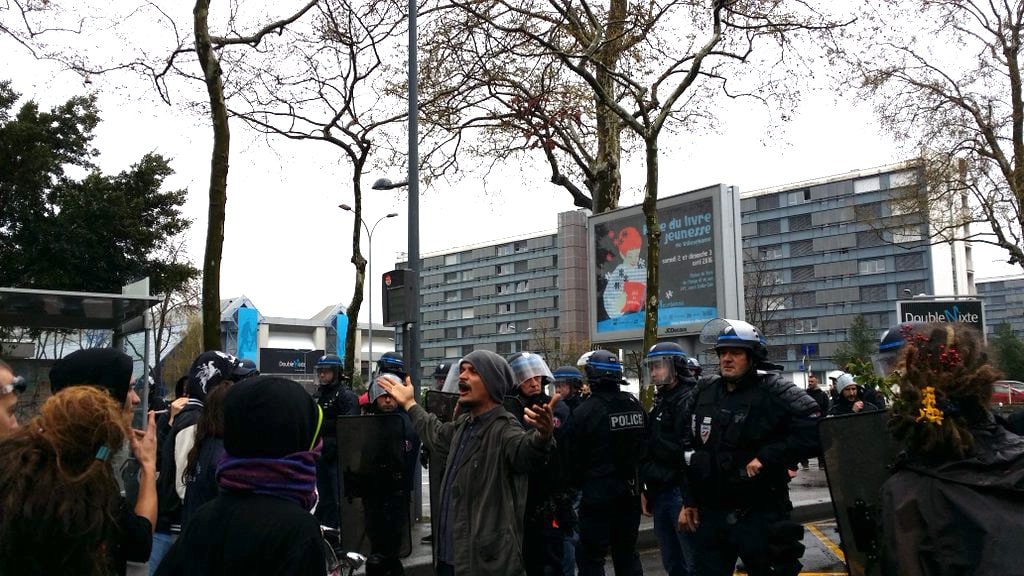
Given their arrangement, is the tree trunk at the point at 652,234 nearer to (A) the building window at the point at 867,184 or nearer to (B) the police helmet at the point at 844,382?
(B) the police helmet at the point at 844,382

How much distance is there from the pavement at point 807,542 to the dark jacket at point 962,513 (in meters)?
5.73

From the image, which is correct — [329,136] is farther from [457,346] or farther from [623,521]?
[457,346]

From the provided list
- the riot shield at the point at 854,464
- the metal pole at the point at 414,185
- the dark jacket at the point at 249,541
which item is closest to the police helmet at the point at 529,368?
the riot shield at the point at 854,464

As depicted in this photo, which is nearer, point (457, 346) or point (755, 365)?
point (755, 365)

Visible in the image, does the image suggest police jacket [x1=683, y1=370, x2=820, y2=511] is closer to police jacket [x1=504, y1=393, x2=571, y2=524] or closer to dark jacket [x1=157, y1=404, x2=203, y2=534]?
police jacket [x1=504, y1=393, x2=571, y2=524]

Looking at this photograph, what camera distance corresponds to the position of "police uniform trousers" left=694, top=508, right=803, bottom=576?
178 inches

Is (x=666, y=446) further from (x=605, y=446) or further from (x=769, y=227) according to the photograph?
(x=769, y=227)

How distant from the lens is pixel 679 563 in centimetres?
646

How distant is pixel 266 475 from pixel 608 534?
4.07 m

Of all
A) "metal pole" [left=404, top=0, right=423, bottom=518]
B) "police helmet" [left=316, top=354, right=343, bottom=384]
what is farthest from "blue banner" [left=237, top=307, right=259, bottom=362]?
"police helmet" [left=316, top=354, right=343, bottom=384]

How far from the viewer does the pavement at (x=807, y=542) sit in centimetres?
791

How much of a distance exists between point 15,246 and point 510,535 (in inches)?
740

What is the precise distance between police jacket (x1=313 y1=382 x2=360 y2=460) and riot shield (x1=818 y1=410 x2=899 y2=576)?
569 cm

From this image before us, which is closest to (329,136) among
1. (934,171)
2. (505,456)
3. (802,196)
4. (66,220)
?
(66,220)
